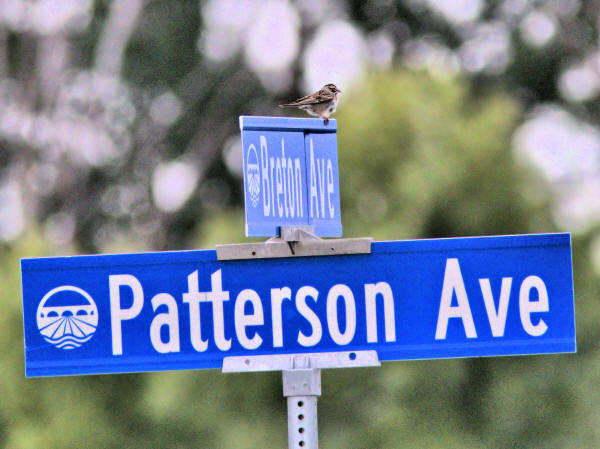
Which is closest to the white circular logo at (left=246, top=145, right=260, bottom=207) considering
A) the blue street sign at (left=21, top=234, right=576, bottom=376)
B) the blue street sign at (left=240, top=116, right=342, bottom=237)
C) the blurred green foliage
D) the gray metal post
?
the blue street sign at (left=240, top=116, right=342, bottom=237)

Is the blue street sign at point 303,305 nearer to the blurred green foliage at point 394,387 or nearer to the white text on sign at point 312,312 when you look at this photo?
the white text on sign at point 312,312

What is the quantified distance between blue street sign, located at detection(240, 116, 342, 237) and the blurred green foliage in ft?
3.68

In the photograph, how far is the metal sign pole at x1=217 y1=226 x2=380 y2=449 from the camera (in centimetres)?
164

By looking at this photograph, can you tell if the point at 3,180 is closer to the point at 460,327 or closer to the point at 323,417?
the point at 323,417

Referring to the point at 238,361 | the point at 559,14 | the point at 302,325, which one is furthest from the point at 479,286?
the point at 559,14

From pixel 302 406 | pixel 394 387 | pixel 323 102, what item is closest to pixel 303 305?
pixel 302 406

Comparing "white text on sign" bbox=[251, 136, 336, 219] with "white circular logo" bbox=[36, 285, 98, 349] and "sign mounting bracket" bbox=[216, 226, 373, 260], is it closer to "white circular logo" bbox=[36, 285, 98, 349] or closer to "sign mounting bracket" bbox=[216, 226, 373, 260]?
"sign mounting bracket" bbox=[216, 226, 373, 260]

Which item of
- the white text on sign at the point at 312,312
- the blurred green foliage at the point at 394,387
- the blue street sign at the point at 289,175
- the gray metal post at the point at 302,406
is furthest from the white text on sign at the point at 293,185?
the blurred green foliage at the point at 394,387

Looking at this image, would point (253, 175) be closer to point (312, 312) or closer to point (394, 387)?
point (312, 312)

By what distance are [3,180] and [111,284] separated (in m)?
7.30

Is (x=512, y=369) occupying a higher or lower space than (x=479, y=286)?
lower

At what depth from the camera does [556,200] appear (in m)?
3.41

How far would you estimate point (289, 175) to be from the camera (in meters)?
1.70

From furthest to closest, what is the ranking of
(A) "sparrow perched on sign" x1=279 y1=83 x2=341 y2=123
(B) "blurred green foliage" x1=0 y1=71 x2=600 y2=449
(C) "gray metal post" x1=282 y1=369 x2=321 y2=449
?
(B) "blurred green foliage" x1=0 y1=71 x2=600 y2=449
(A) "sparrow perched on sign" x1=279 y1=83 x2=341 y2=123
(C) "gray metal post" x1=282 y1=369 x2=321 y2=449
